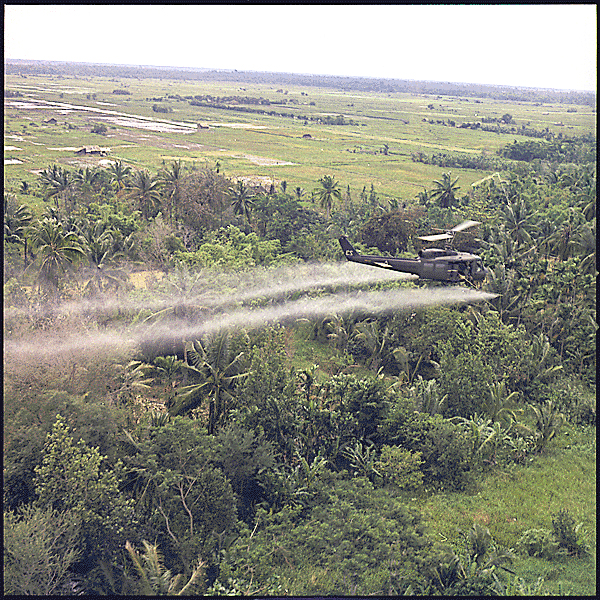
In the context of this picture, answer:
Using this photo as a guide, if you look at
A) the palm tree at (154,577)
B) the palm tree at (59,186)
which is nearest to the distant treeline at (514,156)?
the palm tree at (59,186)

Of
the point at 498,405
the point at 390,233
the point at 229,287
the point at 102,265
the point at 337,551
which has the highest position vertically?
the point at 390,233

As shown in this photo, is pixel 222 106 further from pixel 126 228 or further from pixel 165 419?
pixel 165 419

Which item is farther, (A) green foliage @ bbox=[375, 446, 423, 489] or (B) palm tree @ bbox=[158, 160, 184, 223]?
(B) palm tree @ bbox=[158, 160, 184, 223]

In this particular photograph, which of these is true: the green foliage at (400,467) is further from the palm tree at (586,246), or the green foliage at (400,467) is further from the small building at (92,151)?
the small building at (92,151)

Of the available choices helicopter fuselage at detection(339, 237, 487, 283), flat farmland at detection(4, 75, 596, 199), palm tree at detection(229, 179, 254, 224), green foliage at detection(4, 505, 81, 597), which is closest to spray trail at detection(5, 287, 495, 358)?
helicopter fuselage at detection(339, 237, 487, 283)

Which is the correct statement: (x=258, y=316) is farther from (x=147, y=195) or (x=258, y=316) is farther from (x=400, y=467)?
(x=147, y=195)

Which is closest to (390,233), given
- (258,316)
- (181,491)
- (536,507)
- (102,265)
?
(258,316)

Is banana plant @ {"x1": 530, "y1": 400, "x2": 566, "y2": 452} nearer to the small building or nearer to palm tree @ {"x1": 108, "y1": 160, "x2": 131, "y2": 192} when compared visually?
palm tree @ {"x1": 108, "y1": 160, "x2": 131, "y2": 192}

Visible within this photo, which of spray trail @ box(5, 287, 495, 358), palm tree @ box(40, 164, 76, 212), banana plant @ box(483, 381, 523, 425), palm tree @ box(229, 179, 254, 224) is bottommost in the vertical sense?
banana plant @ box(483, 381, 523, 425)
